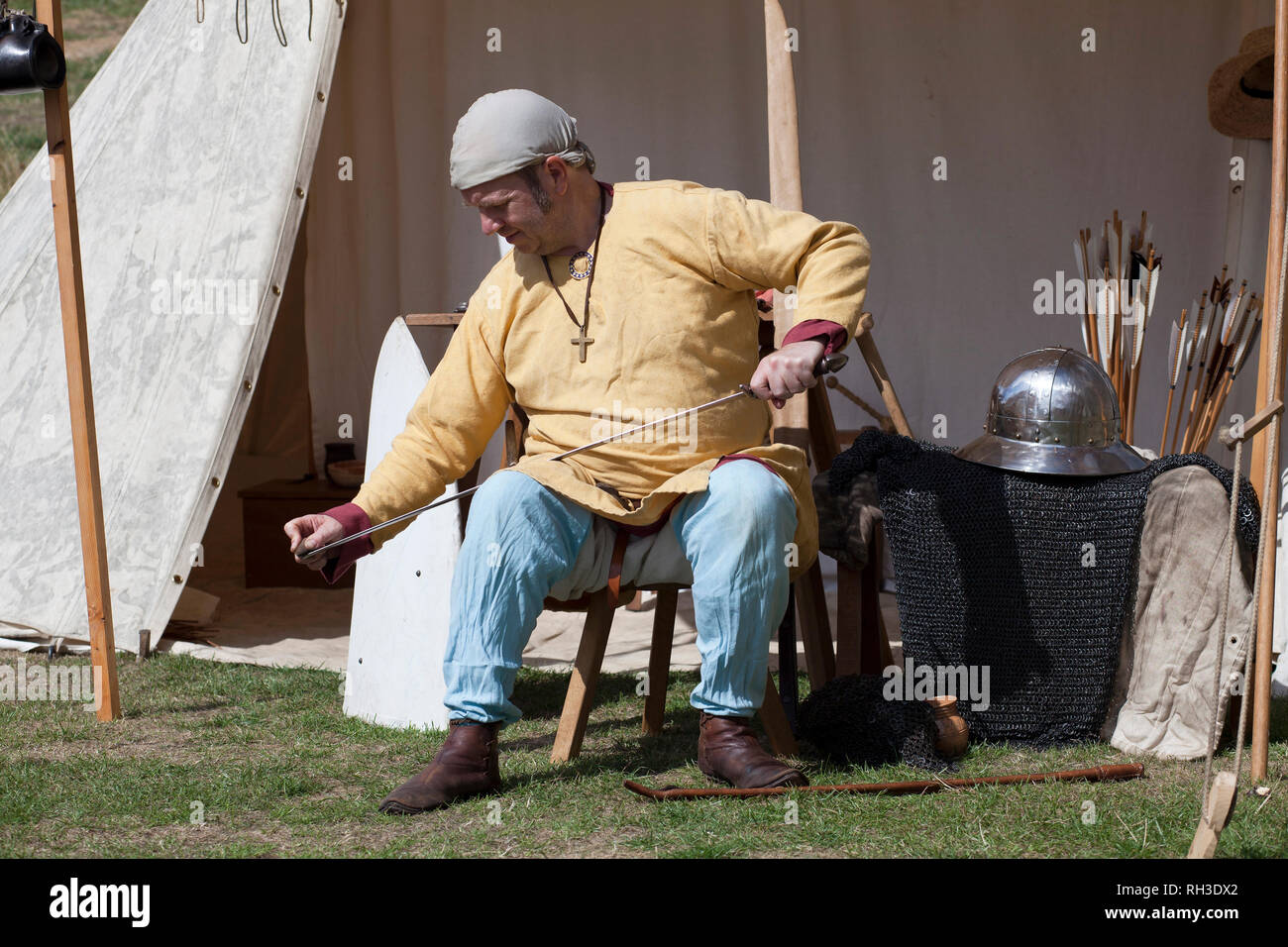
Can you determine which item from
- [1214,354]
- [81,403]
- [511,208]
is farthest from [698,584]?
[1214,354]

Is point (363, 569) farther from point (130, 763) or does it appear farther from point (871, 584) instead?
point (871, 584)

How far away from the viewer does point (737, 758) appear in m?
2.40

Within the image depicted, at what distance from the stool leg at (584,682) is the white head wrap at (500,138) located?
2.57 feet

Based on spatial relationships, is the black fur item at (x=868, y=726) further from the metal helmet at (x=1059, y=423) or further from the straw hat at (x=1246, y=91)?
the straw hat at (x=1246, y=91)

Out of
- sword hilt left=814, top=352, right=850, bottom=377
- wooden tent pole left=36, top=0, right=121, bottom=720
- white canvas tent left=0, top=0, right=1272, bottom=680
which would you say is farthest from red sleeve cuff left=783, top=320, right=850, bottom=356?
white canvas tent left=0, top=0, right=1272, bottom=680

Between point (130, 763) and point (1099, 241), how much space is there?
102 inches

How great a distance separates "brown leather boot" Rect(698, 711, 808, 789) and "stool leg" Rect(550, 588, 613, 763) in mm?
273

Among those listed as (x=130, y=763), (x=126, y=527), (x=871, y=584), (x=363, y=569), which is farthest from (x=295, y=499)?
(x=871, y=584)

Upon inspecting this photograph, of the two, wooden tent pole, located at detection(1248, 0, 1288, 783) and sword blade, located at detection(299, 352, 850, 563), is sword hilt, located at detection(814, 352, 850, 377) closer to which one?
sword blade, located at detection(299, 352, 850, 563)

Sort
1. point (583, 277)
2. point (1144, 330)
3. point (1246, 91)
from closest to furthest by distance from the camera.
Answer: point (583, 277) < point (1144, 330) < point (1246, 91)

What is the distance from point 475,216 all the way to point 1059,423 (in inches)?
111

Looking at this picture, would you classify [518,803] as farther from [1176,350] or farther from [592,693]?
[1176,350]

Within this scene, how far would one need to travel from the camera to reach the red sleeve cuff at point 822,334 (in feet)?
7.86
